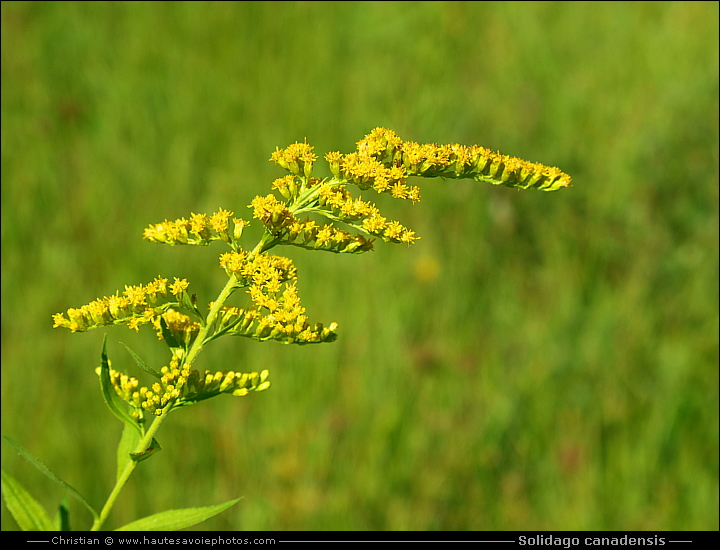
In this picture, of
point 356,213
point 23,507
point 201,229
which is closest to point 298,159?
point 356,213

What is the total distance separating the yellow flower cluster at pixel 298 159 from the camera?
2.39m

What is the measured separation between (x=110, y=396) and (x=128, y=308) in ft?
1.03

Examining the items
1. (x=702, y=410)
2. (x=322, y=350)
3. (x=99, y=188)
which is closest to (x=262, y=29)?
(x=99, y=188)

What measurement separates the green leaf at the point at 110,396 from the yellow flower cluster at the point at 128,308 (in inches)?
5.7

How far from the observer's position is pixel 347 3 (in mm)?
9375

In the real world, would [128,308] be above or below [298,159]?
below

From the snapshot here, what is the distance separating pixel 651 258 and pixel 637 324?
86 cm

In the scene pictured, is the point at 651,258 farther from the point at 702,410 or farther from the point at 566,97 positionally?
the point at 566,97

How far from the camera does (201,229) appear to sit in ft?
7.63

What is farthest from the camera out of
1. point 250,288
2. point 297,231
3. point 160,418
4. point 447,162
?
point 447,162

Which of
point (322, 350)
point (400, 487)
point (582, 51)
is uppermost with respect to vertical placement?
point (582, 51)

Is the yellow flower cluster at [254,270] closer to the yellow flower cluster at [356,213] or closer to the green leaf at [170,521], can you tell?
the yellow flower cluster at [356,213]

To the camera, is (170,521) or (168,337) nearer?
(170,521)

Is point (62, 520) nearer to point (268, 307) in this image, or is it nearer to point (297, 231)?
point (268, 307)
